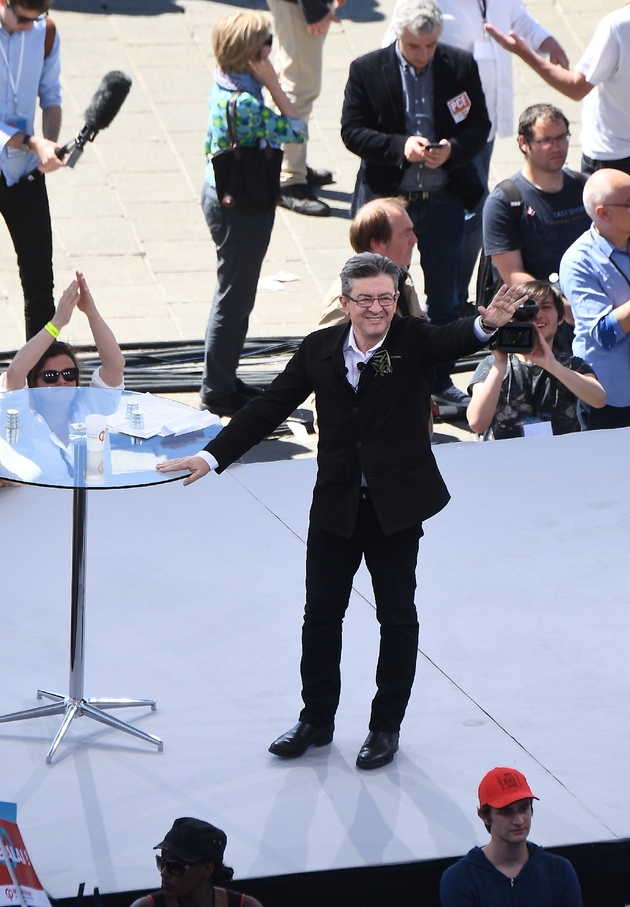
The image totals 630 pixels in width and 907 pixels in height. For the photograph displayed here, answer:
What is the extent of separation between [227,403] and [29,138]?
1.69m

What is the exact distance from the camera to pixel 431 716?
471 cm

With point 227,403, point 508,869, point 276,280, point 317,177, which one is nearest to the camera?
point 508,869

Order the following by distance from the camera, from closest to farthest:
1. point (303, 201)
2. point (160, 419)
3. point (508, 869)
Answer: point (508, 869)
point (160, 419)
point (303, 201)

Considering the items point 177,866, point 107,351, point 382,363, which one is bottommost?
point 177,866

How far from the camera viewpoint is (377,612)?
4.36 meters

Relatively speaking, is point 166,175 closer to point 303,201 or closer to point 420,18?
point 303,201

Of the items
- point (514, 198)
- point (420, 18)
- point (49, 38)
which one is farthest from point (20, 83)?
point (514, 198)

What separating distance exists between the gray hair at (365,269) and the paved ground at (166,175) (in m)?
4.42

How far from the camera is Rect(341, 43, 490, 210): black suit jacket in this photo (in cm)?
736

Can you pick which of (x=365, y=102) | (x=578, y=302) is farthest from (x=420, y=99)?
(x=578, y=302)

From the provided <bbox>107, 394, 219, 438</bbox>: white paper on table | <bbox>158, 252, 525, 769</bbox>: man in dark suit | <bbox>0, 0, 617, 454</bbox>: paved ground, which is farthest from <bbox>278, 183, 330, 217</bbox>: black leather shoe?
<bbox>158, 252, 525, 769</bbox>: man in dark suit

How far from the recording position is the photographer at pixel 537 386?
6.00 m

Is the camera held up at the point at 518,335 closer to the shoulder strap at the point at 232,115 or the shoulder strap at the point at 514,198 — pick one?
the shoulder strap at the point at 514,198

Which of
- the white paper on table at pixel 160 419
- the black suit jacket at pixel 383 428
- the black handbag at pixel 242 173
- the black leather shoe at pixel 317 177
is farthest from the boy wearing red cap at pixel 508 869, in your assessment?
the black leather shoe at pixel 317 177
